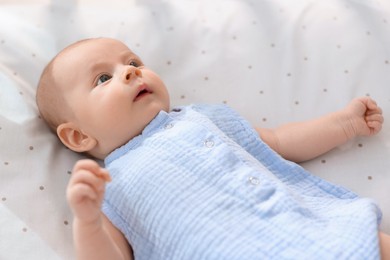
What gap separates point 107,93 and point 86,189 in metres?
0.35

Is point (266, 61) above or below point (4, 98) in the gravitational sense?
above

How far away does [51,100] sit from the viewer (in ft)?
4.23

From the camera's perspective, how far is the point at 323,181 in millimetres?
1273

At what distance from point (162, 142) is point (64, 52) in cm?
31

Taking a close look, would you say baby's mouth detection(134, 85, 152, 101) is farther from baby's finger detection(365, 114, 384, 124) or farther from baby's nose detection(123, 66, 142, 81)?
baby's finger detection(365, 114, 384, 124)

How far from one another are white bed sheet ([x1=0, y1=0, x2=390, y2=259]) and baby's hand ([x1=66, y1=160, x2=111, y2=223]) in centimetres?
30

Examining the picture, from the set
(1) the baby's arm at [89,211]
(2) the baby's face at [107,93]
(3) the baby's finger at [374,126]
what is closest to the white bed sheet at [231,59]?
(3) the baby's finger at [374,126]

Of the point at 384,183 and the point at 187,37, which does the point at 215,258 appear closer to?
the point at 384,183

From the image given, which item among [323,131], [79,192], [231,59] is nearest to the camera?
[79,192]

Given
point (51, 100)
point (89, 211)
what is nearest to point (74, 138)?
point (51, 100)

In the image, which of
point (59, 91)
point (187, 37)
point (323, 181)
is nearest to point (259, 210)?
point (323, 181)

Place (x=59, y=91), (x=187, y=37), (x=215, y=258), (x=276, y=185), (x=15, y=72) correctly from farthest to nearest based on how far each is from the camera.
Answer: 1. (x=187, y=37)
2. (x=15, y=72)
3. (x=59, y=91)
4. (x=276, y=185)
5. (x=215, y=258)

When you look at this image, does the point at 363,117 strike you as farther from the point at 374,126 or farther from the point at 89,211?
the point at 89,211

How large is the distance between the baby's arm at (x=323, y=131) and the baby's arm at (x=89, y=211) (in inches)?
17.9
